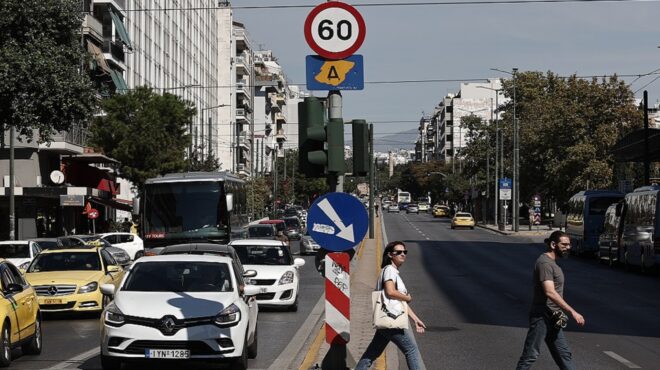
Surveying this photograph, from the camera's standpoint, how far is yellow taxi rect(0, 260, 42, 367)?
13.9m

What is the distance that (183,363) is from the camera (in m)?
13.5

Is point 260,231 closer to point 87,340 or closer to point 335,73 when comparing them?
point 87,340

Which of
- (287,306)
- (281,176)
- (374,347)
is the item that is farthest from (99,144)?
(281,176)

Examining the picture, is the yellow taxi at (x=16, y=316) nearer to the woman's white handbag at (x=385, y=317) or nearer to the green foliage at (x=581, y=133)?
the woman's white handbag at (x=385, y=317)

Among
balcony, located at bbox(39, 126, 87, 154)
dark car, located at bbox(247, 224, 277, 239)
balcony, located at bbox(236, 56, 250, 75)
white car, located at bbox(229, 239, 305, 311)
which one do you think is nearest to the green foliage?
dark car, located at bbox(247, 224, 277, 239)

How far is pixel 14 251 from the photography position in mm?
30516

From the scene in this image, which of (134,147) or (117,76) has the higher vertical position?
(117,76)

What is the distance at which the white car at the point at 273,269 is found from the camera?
2295 cm

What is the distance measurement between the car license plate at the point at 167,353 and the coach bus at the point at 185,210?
1816 centimetres

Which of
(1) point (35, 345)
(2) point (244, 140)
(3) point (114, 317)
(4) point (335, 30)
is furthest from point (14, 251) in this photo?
(2) point (244, 140)

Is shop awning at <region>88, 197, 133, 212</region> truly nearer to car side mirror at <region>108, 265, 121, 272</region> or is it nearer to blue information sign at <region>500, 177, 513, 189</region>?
blue information sign at <region>500, 177, 513, 189</region>

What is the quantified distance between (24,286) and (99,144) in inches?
1951

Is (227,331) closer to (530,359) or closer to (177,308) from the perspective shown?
(177,308)

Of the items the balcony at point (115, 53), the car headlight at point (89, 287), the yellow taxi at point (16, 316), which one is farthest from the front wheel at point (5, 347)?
the balcony at point (115, 53)
